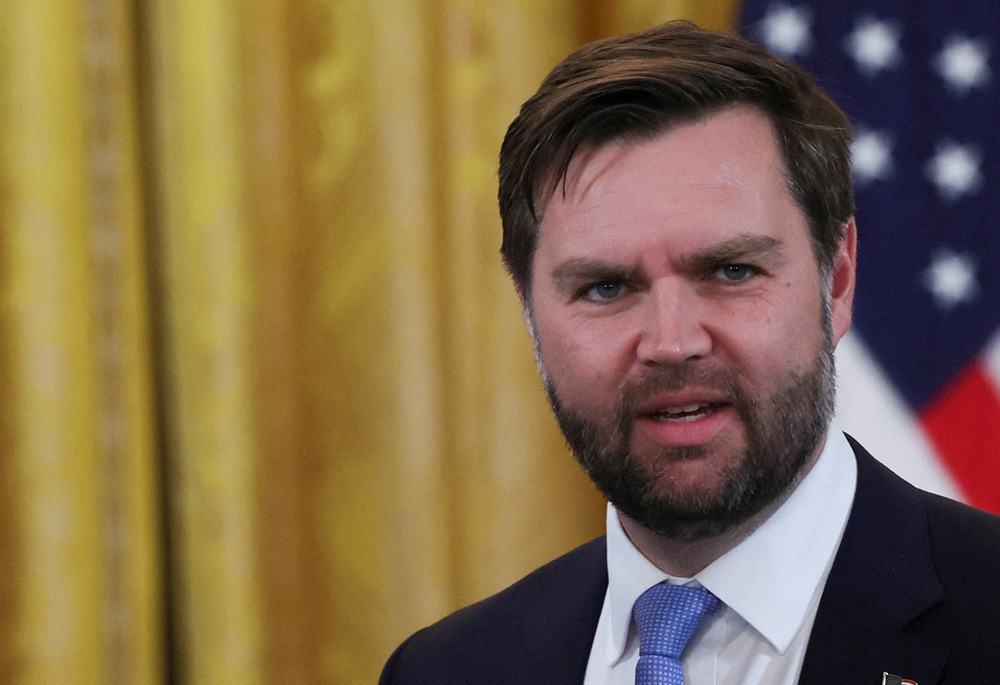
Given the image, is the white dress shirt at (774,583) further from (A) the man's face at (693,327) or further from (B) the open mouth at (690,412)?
(B) the open mouth at (690,412)

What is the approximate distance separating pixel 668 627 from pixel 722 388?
1.05 feet

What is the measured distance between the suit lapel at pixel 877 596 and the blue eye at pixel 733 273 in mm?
309

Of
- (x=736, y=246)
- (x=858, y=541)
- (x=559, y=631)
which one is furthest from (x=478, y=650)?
(x=736, y=246)

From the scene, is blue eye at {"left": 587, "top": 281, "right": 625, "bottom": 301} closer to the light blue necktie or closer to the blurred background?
the light blue necktie

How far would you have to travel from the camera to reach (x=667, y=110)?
1606mm

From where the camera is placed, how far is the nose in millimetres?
1519

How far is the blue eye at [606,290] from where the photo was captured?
1.62 meters

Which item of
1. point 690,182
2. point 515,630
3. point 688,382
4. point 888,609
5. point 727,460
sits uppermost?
point 690,182

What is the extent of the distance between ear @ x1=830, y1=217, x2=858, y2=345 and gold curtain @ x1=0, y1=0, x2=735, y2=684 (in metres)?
0.87

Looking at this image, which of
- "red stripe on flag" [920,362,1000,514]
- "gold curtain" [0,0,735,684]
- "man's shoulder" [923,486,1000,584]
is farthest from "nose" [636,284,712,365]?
"red stripe on flag" [920,362,1000,514]

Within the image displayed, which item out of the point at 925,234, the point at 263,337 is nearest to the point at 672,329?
the point at 925,234

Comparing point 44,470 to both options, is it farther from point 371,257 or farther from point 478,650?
point 478,650

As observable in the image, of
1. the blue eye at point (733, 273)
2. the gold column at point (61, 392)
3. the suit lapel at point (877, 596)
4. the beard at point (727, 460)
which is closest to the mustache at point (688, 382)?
the beard at point (727, 460)

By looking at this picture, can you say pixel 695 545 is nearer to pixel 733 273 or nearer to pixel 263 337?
pixel 733 273
